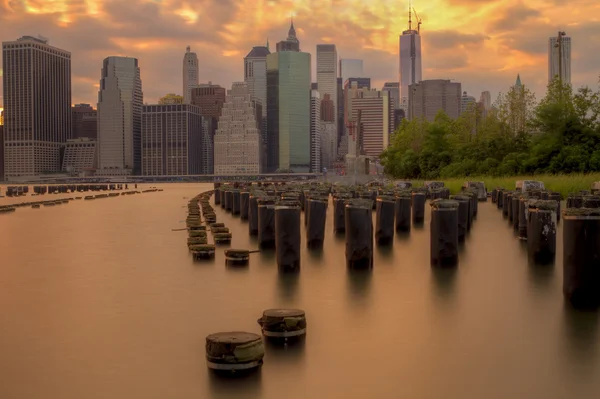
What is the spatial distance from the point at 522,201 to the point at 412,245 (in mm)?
4473

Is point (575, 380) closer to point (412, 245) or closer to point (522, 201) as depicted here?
point (412, 245)

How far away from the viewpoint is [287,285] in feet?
45.6

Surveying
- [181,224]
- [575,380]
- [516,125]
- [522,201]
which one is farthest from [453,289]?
[516,125]

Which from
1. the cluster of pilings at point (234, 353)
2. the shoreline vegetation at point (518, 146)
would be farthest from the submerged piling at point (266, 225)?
the shoreline vegetation at point (518, 146)

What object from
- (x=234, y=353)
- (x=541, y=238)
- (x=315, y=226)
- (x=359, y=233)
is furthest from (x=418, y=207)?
(x=234, y=353)

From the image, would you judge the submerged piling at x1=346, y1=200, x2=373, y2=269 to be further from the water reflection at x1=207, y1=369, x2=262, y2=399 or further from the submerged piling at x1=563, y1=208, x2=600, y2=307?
the water reflection at x1=207, y1=369, x2=262, y2=399

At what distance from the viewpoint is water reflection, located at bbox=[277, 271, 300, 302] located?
506 inches

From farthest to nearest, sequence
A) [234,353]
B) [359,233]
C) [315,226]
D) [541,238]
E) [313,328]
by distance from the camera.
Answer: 1. [315,226]
2. [541,238]
3. [359,233]
4. [313,328]
5. [234,353]

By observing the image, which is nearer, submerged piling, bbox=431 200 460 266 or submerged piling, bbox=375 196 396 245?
submerged piling, bbox=431 200 460 266

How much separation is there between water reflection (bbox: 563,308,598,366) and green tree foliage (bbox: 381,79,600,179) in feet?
139

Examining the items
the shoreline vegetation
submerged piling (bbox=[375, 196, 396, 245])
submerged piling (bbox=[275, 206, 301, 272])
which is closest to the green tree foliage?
the shoreline vegetation

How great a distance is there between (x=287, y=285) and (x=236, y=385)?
254 inches

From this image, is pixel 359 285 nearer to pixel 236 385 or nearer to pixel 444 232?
pixel 444 232

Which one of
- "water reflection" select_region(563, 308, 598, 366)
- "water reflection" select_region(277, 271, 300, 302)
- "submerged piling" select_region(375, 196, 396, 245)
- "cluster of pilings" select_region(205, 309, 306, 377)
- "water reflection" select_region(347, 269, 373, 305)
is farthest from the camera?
"submerged piling" select_region(375, 196, 396, 245)
